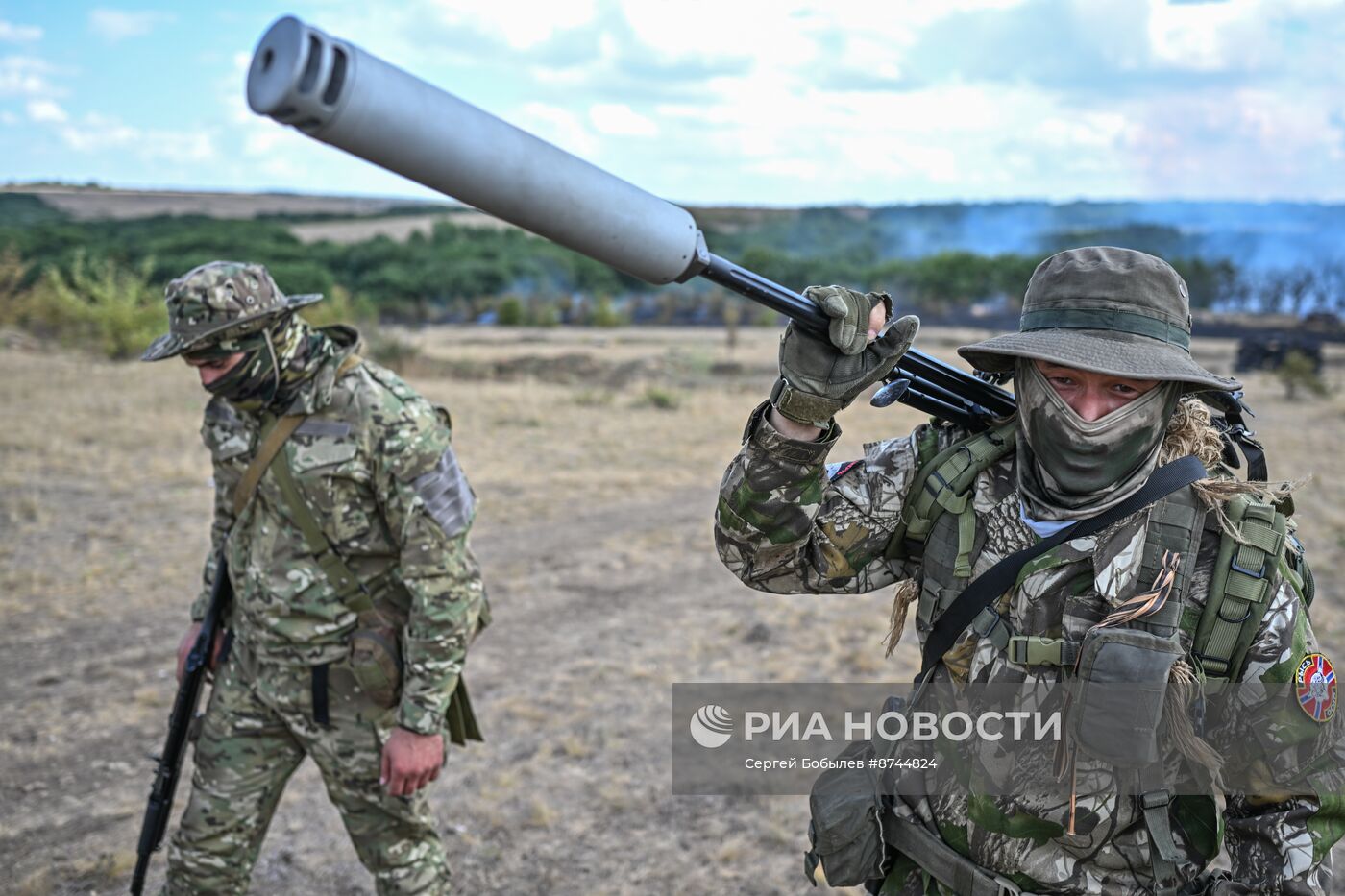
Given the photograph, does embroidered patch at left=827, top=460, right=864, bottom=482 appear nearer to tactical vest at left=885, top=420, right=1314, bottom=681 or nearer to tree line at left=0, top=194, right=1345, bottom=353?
tactical vest at left=885, top=420, right=1314, bottom=681

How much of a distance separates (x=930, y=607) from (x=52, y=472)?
12.0m

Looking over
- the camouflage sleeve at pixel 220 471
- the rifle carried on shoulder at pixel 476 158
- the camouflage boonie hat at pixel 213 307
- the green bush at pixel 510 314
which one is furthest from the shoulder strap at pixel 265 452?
the green bush at pixel 510 314

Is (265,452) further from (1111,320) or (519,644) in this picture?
(519,644)

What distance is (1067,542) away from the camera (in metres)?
2.23

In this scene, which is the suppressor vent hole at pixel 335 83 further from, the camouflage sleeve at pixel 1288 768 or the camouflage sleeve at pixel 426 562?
the camouflage sleeve at pixel 426 562

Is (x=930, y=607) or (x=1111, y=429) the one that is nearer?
(x=1111, y=429)

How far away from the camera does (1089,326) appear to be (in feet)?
7.33

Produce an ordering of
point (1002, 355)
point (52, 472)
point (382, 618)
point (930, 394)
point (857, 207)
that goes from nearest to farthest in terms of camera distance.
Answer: point (1002, 355), point (930, 394), point (382, 618), point (52, 472), point (857, 207)

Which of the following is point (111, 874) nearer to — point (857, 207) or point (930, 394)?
point (930, 394)

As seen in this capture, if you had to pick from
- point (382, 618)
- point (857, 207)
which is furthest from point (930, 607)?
point (857, 207)

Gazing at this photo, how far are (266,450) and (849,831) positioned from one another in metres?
2.25

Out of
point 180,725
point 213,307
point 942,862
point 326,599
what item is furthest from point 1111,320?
point 180,725

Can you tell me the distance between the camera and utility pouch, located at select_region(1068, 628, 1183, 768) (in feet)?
6.65

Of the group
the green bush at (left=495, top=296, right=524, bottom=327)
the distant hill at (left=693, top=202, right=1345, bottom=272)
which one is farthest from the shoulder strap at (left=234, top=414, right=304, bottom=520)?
the distant hill at (left=693, top=202, right=1345, bottom=272)
